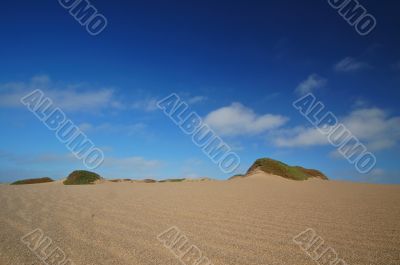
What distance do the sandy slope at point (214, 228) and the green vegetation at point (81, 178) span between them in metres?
11.0

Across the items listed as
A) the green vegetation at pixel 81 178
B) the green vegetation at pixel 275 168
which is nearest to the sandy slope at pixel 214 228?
the green vegetation at pixel 275 168

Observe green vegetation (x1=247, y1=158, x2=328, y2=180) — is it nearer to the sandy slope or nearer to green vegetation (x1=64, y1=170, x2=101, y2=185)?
the sandy slope

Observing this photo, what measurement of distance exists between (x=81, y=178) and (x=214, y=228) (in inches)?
616

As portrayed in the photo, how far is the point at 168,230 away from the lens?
15.3 feet

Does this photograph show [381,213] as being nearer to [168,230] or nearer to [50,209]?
[168,230]

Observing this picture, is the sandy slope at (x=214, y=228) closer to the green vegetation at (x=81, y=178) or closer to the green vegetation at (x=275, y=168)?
the green vegetation at (x=275, y=168)

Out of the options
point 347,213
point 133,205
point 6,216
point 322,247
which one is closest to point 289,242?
point 322,247

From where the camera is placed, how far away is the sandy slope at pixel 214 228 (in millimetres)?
3332

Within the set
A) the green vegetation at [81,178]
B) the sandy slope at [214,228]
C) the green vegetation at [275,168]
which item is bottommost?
the green vegetation at [81,178]

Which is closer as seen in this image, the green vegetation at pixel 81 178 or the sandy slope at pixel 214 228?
the sandy slope at pixel 214 228

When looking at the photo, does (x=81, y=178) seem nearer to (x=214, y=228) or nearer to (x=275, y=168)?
(x=275, y=168)

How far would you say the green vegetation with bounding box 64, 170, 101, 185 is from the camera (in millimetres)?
17797

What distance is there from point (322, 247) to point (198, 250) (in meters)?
1.54

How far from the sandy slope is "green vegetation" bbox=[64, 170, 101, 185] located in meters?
11.0
